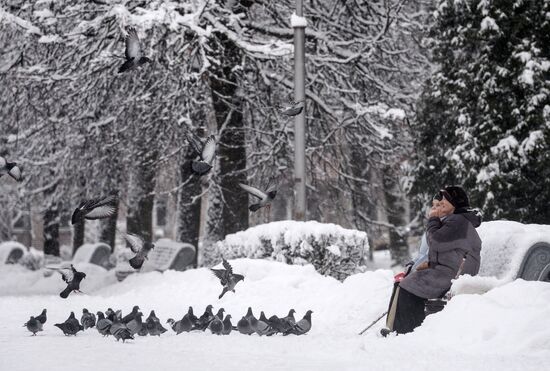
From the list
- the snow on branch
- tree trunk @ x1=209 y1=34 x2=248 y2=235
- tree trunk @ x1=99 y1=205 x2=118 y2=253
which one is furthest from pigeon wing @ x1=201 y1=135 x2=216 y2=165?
tree trunk @ x1=99 y1=205 x2=118 y2=253

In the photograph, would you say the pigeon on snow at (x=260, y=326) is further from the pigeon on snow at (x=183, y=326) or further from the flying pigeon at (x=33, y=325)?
the flying pigeon at (x=33, y=325)

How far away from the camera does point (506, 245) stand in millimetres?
8875

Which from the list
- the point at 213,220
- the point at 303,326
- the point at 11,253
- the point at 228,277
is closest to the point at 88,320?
the point at 228,277

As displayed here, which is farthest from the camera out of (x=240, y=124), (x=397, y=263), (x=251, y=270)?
(x=397, y=263)

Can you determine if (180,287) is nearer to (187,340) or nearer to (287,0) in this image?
(187,340)

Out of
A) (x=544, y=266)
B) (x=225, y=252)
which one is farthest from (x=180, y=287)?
(x=544, y=266)

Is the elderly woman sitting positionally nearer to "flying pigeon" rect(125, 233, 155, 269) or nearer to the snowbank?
the snowbank

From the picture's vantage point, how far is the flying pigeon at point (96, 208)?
9.33 m

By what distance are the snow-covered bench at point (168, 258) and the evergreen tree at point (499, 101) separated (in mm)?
5376

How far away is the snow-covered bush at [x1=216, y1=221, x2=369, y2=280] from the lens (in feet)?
41.0

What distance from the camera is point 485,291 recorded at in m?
7.78

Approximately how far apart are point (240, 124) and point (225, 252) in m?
4.26

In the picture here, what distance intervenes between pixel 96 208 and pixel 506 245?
4570 mm

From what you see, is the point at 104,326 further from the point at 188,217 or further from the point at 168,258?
the point at 188,217
